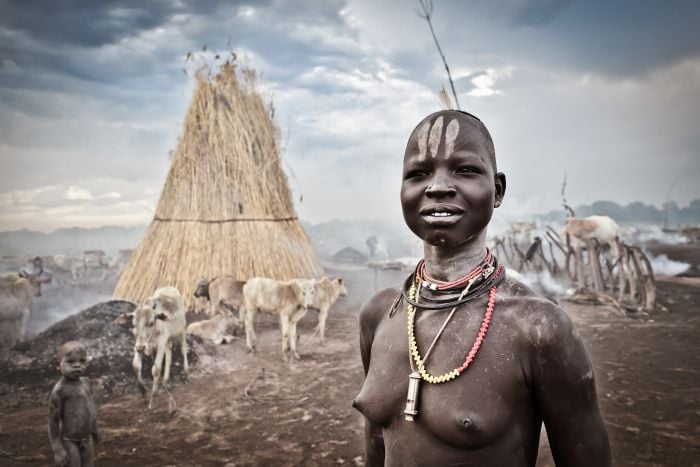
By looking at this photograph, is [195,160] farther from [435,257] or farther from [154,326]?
[435,257]

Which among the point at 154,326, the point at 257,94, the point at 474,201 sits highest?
the point at 257,94

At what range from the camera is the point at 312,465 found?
3.18 metres

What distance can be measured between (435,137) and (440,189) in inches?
6.4

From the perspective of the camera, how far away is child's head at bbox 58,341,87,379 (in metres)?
2.59

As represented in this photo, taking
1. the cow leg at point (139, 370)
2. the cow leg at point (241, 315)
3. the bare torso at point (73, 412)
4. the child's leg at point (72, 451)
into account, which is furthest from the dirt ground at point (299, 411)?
the bare torso at point (73, 412)

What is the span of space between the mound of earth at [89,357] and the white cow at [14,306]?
62 cm

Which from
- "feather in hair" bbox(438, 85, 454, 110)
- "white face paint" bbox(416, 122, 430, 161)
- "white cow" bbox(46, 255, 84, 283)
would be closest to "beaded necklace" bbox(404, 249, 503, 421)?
"white face paint" bbox(416, 122, 430, 161)

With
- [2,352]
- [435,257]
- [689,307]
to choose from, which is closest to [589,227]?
[689,307]

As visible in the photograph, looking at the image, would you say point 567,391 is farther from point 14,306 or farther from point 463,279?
point 14,306

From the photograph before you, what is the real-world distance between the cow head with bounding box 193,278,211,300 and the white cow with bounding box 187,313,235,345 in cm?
41

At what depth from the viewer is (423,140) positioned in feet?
4.07

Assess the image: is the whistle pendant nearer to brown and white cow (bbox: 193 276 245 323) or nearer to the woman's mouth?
the woman's mouth

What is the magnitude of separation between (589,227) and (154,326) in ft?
23.4

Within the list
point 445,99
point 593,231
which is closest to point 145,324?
point 445,99
